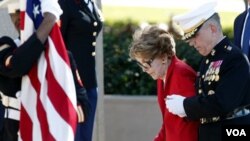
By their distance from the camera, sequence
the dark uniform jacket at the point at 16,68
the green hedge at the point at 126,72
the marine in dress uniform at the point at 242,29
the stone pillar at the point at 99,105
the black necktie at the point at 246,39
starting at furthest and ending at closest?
the green hedge at the point at 126,72, the stone pillar at the point at 99,105, the marine in dress uniform at the point at 242,29, the black necktie at the point at 246,39, the dark uniform jacket at the point at 16,68

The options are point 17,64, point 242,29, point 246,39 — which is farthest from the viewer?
point 242,29

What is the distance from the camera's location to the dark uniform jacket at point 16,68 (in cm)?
471

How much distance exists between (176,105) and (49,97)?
678mm

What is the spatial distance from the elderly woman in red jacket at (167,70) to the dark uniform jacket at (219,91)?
0.07 metres

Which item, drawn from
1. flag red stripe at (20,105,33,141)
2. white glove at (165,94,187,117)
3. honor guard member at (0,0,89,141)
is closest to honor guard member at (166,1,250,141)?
white glove at (165,94,187,117)

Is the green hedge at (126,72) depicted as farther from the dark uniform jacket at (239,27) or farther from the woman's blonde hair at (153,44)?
the woman's blonde hair at (153,44)

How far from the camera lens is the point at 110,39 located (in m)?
9.21

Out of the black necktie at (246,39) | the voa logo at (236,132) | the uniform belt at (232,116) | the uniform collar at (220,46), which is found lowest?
the voa logo at (236,132)

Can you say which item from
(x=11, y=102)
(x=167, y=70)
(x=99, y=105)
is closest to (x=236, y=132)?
(x=167, y=70)

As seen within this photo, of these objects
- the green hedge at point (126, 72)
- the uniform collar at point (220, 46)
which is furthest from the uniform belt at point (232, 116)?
the green hedge at point (126, 72)

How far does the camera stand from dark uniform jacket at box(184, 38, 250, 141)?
4.72 meters

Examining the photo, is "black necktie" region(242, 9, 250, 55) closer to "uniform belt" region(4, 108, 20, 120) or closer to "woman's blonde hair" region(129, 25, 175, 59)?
"woman's blonde hair" region(129, 25, 175, 59)

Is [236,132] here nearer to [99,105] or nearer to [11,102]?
[11,102]

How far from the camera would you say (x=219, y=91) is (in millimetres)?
4738
